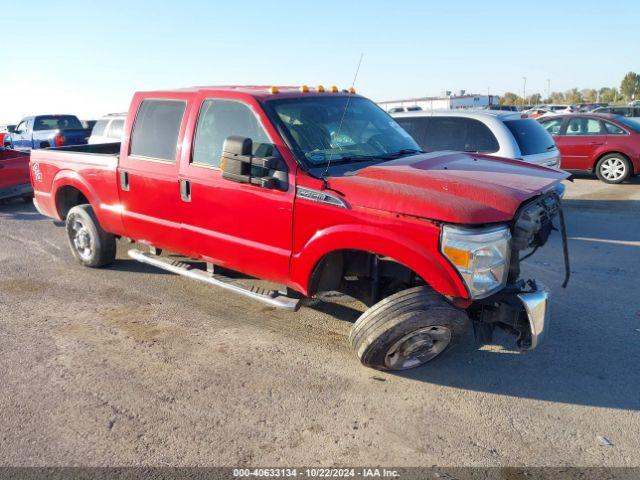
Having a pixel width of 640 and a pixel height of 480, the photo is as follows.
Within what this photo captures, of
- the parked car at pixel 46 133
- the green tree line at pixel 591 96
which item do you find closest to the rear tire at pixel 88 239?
the parked car at pixel 46 133

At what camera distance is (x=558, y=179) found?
13.3 feet

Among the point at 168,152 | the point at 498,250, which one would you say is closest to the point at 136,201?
the point at 168,152

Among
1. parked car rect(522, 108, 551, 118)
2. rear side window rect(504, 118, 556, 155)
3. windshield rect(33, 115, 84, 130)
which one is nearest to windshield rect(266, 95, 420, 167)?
rear side window rect(504, 118, 556, 155)

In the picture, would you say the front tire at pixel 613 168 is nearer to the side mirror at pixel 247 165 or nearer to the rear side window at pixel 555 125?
the rear side window at pixel 555 125

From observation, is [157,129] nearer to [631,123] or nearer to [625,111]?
[631,123]

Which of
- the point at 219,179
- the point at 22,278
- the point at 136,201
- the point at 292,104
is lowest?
the point at 22,278

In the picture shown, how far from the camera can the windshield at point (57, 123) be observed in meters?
19.0

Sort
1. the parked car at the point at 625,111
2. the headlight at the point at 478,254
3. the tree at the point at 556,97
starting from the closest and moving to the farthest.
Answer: the headlight at the point at 478,254, the parked car at the point at 625,111, the tree at the point at 556,97

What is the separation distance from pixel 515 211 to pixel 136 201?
354 centimetres

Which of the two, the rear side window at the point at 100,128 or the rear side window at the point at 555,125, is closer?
the rear side window at the point at 100,128

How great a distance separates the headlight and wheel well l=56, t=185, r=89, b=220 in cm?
478

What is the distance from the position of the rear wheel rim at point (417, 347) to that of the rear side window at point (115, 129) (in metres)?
9.60

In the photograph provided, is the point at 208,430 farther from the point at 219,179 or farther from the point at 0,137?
the point at 0,137

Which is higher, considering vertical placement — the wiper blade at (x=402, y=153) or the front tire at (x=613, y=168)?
the wiper blade at (x=402, y=153)
